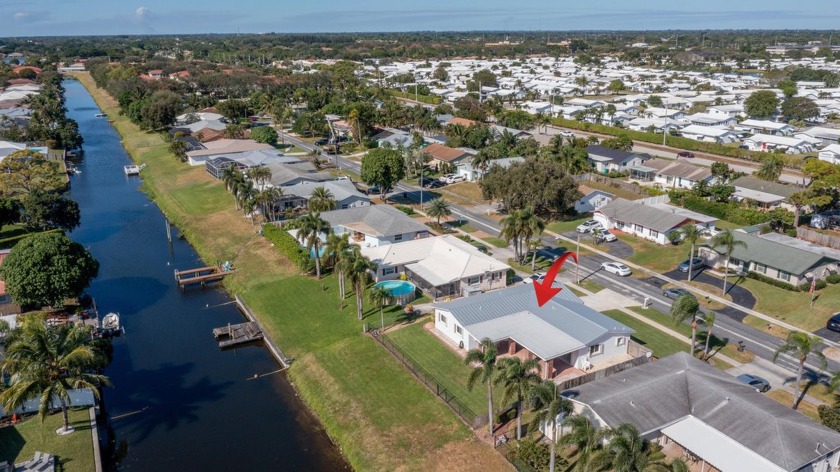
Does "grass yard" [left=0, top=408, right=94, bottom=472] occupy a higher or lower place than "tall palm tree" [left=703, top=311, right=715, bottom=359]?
lower

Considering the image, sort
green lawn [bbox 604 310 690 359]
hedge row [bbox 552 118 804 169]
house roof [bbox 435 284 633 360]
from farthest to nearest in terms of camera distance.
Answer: hedge row [bbox 552 118 804 169]
green lawn [bbox 604 310 690 359]
house roof [bbox 435 284 633 360]

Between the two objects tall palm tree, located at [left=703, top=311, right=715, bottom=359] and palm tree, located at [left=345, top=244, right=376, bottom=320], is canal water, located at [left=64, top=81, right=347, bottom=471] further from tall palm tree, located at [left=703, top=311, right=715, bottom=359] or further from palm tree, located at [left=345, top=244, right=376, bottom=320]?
tall palm tree, located at [left=703, top=311, right=715, bottom=359]

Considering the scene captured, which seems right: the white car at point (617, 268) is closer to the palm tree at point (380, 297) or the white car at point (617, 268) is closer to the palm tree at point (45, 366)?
the palm tree at point (380, 297)

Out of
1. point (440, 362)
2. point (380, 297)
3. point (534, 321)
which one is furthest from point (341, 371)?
point (534, 321)

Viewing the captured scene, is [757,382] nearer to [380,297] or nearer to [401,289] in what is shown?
[380,297]

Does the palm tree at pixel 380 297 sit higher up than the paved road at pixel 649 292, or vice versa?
the palm tree at pixel 380 297

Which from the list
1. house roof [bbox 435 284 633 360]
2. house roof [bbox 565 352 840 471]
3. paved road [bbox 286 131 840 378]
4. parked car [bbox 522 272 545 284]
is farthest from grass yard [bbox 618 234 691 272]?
house roof [bbox 565 352 840 471]

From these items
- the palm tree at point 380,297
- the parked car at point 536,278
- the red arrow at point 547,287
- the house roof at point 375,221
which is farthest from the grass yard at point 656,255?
the palm tree at point 380,297
